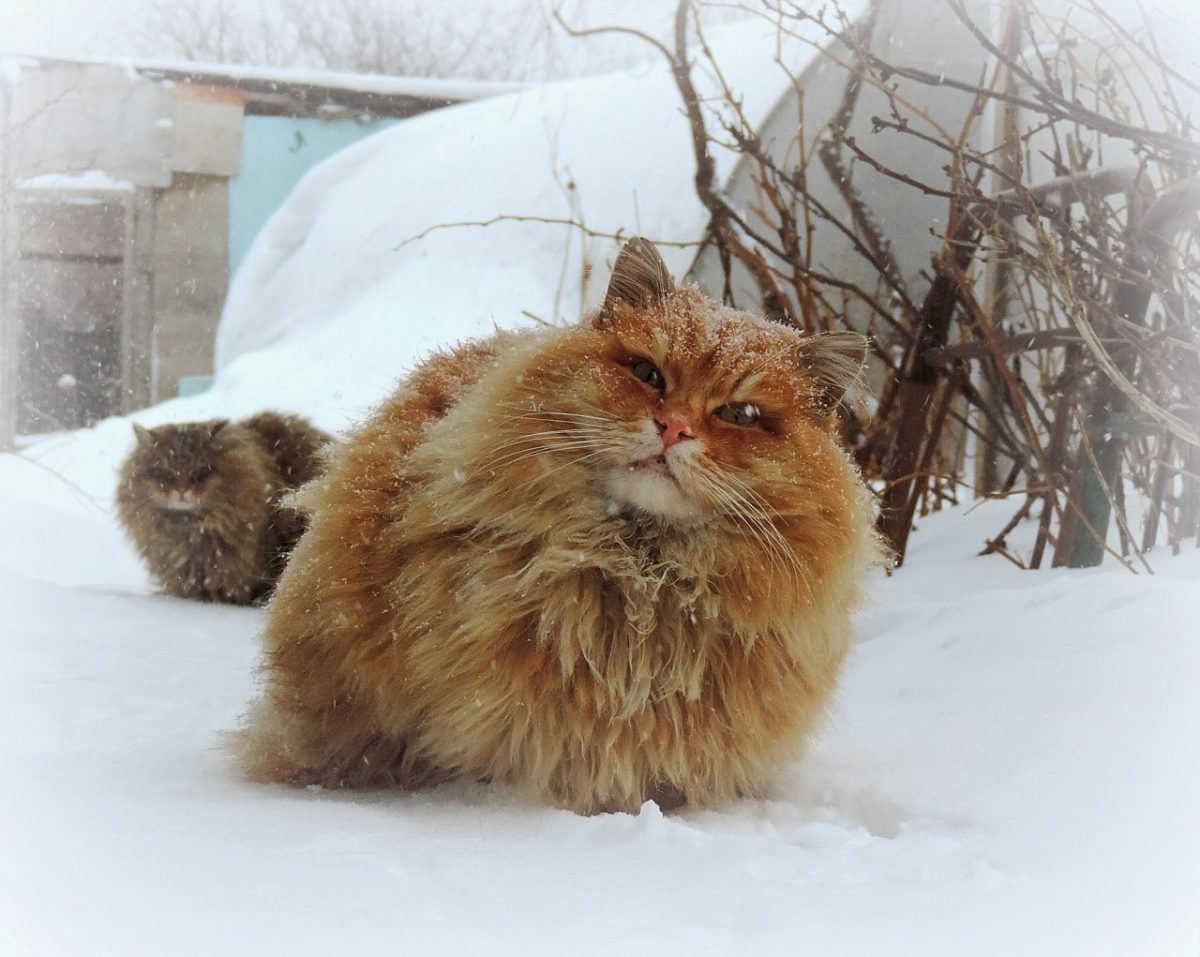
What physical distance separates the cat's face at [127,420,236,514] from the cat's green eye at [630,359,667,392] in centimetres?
270

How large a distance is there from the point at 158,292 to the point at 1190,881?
11.9ft

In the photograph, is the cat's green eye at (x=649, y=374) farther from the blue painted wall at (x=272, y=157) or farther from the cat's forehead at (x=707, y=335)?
the blue painted wall at (x=272, y=157)

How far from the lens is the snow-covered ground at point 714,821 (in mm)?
923

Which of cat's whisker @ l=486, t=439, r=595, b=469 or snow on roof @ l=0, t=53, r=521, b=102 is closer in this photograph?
cat's whisker @ l=486, t=439, r=595, b=469

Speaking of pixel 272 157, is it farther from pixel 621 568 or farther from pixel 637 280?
pixel 621 568

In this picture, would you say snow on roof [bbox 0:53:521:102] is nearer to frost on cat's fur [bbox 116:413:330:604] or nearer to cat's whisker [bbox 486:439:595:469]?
frost on cat's fur [bbox 116:413:330:604]

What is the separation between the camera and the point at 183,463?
361cm

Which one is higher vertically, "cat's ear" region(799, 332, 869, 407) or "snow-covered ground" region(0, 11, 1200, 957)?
"cat's ear" region(799, 332, 869, 407)

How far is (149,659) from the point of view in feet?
7.64

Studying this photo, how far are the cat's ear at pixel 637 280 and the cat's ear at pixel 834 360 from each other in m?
0.23

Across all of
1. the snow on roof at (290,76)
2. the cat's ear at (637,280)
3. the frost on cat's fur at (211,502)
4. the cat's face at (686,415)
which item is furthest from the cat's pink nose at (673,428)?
the frost on cat's fur at (211,502)

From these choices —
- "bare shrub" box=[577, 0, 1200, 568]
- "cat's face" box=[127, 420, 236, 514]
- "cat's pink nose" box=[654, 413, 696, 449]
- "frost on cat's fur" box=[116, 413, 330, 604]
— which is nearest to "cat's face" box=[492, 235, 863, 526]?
"cat's pink nose" box=[654, 413, 696, 449]

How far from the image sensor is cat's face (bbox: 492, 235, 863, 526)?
4.09ft

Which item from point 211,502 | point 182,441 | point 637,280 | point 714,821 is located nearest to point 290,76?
point 182,441
